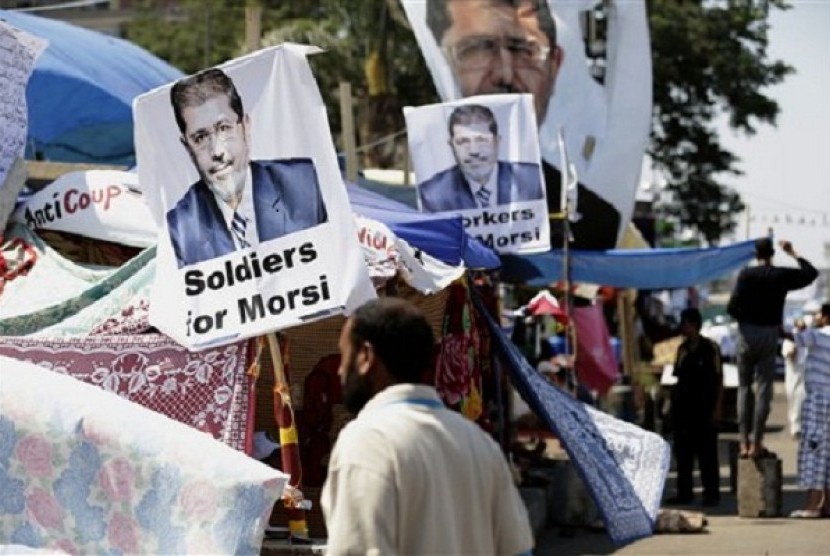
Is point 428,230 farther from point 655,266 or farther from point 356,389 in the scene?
point 655,266

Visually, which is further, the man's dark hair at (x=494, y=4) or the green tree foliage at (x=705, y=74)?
the green tree foliage at (x=705, y=74)

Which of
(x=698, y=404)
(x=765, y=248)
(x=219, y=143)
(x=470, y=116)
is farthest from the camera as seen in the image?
(x=698, y=404)

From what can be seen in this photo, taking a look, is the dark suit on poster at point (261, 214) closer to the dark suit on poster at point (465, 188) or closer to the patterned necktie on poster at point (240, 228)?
the patterned necktie on poster at point (240, 228)

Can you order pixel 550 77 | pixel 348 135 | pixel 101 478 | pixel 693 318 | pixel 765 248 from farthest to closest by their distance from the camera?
pixel 550 77
pixel 693 318
pixel 765 248
pixel 348 135
pixel 101 478

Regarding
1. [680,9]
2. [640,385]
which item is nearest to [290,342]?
[640,385]

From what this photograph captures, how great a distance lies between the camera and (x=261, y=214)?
9789 mm

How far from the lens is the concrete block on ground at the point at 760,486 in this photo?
53.3 feet

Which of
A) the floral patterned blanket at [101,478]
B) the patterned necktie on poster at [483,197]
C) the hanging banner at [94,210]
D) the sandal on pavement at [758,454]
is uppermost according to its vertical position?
the hanging banner at [94,210]

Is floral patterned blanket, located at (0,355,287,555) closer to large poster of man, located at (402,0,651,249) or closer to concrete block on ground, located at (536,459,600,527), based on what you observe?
concrete block on ground, located at (536,459,600,527)

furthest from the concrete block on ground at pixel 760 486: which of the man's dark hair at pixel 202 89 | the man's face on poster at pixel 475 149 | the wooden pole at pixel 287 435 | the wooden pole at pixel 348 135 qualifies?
the man's dark hair at pixel 202 89

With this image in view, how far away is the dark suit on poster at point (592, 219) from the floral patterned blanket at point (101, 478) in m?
12.4

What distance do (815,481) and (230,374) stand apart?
7207 millimetres

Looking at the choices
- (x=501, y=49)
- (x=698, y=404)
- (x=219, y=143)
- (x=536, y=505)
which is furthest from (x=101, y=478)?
Answer: (x=501, y=49)

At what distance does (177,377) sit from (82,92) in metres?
6.92
